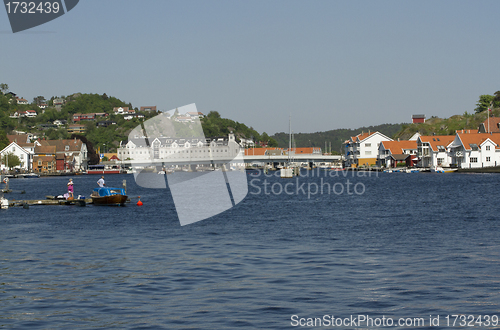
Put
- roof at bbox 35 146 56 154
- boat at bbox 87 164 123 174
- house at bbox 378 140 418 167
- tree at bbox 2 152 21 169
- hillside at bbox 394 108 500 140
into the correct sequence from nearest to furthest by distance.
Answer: house at bbox 378 140 418 167
tree at bbox 2 152 21 169
roof at bbox 35 146 56 154
hillside at bbox 394 108 500 140
boat at bbox 87 164 123 174

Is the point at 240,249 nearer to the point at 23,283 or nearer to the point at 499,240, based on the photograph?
the point at 23,283

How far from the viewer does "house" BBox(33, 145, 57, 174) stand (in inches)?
6452

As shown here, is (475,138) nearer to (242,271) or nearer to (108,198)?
(108,198)

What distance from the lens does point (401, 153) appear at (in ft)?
478

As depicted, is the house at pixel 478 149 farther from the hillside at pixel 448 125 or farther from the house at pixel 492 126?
the hillside at pixel 448 125

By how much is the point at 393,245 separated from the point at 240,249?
715 centimetres

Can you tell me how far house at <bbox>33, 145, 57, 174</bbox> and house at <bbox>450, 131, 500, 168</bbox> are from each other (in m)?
118

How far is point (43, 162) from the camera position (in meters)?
165

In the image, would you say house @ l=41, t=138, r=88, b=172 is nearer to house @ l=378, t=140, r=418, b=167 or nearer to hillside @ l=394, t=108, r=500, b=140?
house @ l=378, t=140, r=418, b=167

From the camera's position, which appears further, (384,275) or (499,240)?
(499,240)

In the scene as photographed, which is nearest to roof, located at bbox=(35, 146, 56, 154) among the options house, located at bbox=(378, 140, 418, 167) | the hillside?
house, located at bbox=(378, 140, 418, 167)

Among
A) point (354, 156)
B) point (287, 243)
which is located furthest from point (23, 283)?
point (354, 156)

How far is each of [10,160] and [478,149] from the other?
4793 inches

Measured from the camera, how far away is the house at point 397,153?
143 m
